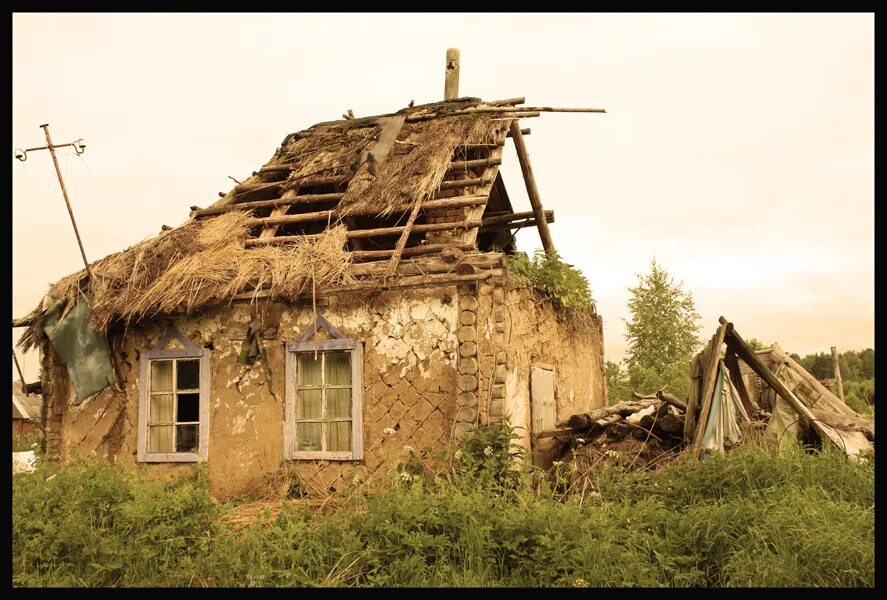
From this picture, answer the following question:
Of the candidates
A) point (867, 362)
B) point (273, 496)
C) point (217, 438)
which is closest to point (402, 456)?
point (273, 496)

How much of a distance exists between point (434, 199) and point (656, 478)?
429 centimetres

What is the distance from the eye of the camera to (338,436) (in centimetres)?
851

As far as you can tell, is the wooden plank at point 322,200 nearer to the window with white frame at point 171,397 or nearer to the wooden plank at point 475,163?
the wooden plank at point 475,163

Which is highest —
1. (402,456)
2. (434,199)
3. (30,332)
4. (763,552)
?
(434,199)

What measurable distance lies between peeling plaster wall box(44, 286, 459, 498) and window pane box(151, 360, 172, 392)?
0.68ft

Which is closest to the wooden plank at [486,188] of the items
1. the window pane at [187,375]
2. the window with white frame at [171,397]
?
the window with white frame at [171,397]

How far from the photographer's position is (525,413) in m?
9.09

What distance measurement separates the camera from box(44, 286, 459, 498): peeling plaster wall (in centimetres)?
820

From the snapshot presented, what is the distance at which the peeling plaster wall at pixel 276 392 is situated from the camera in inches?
323

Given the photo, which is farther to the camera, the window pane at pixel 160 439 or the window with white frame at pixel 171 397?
the window pane at pixel 160 439

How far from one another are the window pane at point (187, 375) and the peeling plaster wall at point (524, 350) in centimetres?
338

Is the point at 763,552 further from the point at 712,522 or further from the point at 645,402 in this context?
the point at 645,402

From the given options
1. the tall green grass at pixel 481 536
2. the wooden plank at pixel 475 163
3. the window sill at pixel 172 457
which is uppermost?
the wooden plank at pixel 475 163

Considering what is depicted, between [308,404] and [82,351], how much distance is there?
9.09 feet
